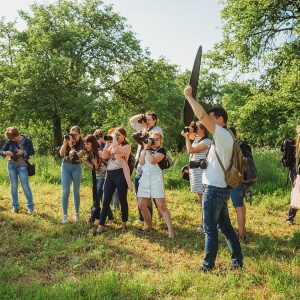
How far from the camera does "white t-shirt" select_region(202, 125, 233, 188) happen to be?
392cm

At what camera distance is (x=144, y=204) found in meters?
6.02

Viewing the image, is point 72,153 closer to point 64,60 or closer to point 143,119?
point 143,119

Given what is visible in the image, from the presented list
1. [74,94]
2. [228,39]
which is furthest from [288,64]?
[74,94]

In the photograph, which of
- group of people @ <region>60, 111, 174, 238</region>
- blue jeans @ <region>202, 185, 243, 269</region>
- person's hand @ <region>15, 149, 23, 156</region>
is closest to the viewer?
blue jeans @ <region>202, 185, 243, 269</region>

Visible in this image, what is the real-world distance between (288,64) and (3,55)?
20133 mm

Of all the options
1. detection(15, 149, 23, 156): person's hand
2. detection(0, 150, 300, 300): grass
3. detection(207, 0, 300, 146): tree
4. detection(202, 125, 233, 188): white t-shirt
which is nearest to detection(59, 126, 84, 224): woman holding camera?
detection(0, 150, 300, 300): grass

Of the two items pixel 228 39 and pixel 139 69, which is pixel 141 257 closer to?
pixel 228 39

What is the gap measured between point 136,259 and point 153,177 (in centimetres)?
156

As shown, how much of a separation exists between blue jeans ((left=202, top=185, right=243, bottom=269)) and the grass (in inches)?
8.0

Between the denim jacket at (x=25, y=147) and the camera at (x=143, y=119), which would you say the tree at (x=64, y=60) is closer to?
the denim jacket at (x=25, y=147)

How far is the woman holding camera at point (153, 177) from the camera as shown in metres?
5.84

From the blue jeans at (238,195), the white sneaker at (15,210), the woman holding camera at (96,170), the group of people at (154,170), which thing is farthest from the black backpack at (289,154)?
the white sneaker at (15,210)

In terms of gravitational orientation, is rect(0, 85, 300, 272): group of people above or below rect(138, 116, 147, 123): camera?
below

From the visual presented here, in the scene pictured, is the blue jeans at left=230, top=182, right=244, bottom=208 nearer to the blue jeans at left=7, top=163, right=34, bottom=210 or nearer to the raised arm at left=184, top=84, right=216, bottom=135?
the raised arm at left=184, top=84, right=216, bottom=135
